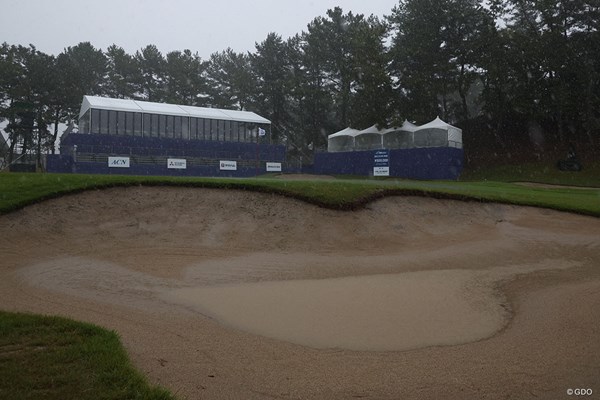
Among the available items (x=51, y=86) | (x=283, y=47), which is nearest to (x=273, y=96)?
(x=283, y=47)

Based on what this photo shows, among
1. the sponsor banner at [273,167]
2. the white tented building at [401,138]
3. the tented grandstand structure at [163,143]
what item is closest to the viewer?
the white tented building at [401,138]

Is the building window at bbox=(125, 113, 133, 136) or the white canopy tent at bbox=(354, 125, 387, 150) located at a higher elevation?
the building window at bbox=(125, 113, 133, 136)

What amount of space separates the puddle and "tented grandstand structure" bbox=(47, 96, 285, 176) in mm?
39347

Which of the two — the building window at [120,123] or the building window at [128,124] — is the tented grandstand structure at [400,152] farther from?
the building window at [120,123]

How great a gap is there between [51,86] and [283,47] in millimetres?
34102

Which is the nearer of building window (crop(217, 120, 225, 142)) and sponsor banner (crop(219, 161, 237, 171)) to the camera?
sponsor banner (crop(219, 161, 237, 171))

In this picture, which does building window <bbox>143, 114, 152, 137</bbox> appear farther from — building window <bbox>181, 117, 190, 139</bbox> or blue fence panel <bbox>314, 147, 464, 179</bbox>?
blue fence panel <bbox>314, 147, 464, 179</bbox>

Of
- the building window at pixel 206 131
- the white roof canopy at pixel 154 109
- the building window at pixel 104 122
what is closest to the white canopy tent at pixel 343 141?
the white roof canopy at pixel 154 109

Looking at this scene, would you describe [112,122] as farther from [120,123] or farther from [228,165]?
[228,165]

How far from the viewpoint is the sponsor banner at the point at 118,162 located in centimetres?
4334

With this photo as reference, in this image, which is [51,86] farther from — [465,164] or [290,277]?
[290,277]

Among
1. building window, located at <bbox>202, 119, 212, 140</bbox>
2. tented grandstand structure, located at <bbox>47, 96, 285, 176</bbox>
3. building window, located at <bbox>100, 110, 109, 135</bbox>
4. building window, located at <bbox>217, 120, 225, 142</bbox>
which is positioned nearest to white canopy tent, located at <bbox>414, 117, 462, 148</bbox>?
tented grandstand structure, located at <bbox>47, 96, 285, 176</bbox>

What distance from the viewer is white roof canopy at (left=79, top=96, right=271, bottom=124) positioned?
48.0 m

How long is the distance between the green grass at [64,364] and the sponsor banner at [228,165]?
1766 inches
